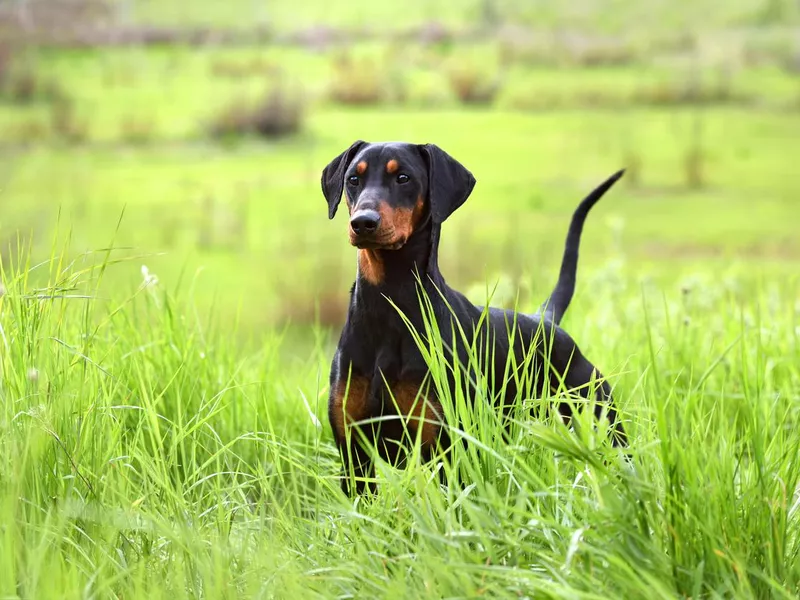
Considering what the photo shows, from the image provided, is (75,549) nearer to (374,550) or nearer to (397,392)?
(374,550)

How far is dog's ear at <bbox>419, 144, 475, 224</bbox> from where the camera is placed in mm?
3250

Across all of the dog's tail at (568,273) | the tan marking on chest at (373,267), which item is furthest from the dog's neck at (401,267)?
the dog's tail at (568,273)

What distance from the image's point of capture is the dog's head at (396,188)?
3.03 m

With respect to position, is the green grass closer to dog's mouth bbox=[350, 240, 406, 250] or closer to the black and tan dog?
the black and tan dog

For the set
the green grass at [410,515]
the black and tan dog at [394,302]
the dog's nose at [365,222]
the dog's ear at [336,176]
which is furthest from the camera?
the dog's ear at [336,176]

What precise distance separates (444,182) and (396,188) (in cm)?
20

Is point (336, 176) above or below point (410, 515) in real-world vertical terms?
above

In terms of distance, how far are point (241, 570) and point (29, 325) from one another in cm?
106

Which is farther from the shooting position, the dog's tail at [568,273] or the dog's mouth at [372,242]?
the dog's tail at [568,273]

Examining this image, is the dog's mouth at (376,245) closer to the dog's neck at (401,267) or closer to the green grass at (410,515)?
the dog's neck at (401,267)

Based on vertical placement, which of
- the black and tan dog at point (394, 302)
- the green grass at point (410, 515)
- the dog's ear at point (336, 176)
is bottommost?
the green grass at point (410, 515)

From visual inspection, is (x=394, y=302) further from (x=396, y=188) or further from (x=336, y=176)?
(x=336, y=176)

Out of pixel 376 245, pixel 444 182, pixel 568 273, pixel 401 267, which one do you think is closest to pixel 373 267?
pixel 401 267

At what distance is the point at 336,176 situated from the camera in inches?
138
